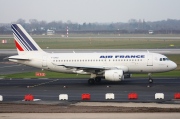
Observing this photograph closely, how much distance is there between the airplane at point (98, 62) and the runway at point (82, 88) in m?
1.49

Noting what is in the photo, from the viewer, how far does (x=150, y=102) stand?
43781 mm

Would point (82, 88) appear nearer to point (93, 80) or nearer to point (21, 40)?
point (93, 80)

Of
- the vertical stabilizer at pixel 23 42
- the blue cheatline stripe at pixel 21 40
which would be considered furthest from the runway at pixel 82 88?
the blue cheatline stripe at pixel 21 40

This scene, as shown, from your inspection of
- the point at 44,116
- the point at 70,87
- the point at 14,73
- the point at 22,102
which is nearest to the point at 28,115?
the point at 44,116

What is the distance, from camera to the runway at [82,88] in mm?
48416

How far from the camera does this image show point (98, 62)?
6106cm

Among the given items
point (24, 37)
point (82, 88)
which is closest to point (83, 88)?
point (82, 88)

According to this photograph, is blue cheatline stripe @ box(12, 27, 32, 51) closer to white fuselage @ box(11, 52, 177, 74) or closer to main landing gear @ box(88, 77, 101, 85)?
white fuselage @ box(11, 52, 177, 74)

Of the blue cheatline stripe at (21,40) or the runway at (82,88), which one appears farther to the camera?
the blue cheatline stripe at (21,40)

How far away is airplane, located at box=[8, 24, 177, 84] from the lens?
5978cm

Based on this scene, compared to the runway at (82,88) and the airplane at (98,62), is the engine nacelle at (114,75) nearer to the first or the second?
the airplane at (98,62)

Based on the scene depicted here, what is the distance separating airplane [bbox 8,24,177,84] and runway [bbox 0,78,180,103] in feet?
4.87

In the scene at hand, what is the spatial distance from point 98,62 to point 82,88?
631 centimetres

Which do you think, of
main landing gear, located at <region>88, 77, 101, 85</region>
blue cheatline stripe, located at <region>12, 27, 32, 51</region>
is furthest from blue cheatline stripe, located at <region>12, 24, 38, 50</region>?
main landing gear, located at <region>88, 77, 101, 85</region>
